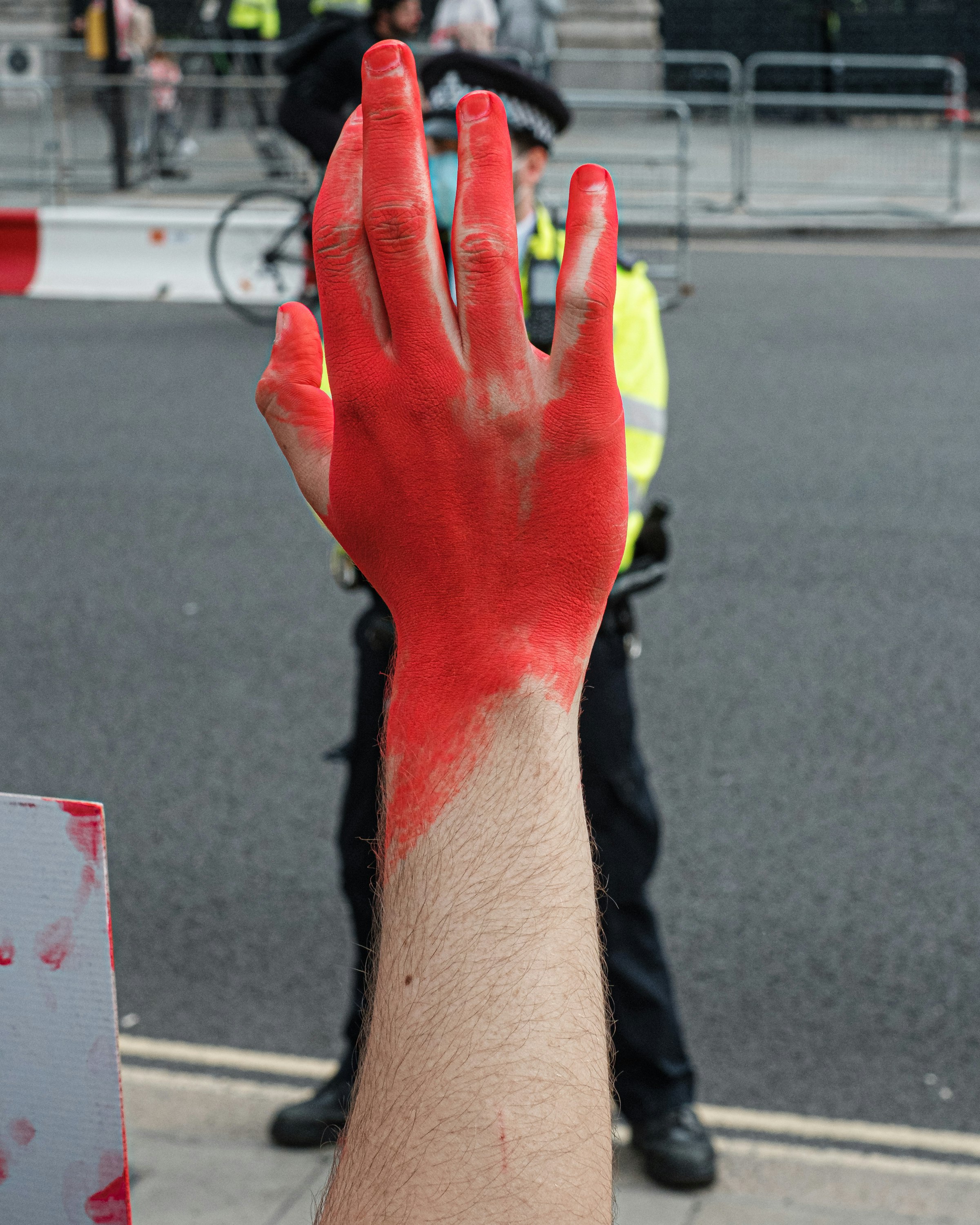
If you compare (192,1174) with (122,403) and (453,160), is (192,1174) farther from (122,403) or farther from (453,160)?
(122,403)

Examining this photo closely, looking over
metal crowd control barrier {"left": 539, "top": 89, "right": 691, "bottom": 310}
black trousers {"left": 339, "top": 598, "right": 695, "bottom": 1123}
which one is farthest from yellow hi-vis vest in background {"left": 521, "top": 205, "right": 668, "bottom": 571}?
metal crowd control barrier {"left": 539, "top": 89, "right": 691, "bottom": 310}

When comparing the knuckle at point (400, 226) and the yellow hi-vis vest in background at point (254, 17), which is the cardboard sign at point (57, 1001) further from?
the yellow hi-vis vest in background at point (254, 17)

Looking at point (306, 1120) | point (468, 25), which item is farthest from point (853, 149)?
point (306, 1120)

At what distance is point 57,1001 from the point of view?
977mm

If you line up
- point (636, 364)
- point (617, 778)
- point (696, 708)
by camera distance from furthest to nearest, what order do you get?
point (696, 708) < point (617, 778) < point (636, 364)

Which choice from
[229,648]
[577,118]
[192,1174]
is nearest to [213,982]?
[192,1174]

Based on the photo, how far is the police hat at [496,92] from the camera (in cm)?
308

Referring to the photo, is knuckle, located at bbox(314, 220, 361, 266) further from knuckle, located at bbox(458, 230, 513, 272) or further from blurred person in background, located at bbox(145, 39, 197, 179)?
blurred person in background, located at bbox(145, 39, 197, 179)

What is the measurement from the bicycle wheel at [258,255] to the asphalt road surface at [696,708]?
1.48 meters

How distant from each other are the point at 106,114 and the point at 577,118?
4502 mm

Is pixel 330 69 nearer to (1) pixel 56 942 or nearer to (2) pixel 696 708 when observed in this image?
(2) pixel 696 708

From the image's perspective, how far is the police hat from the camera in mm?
3078

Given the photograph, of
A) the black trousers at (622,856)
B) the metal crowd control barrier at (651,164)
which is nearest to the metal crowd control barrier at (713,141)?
the metal crowd control barrier at (651,164)

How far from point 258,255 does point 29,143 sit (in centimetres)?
636
